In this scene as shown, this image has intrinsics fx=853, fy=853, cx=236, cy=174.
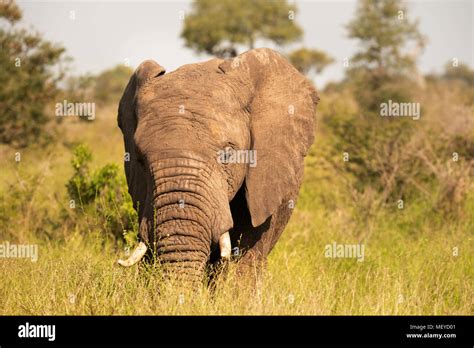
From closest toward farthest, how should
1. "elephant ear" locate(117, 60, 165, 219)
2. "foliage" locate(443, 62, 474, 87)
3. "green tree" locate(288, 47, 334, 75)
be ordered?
"elephant ear" locate(117, 60, 165, 219)
"green tree" locate(288, 47, 334, 75)
"foliage" locate(443, 62, 474, 87)

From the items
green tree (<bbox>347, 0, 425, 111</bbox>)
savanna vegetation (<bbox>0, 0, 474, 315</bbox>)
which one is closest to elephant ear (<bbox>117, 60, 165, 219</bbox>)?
savanna vegetation (<bbox>0, 0, 474, 315</bbox>)

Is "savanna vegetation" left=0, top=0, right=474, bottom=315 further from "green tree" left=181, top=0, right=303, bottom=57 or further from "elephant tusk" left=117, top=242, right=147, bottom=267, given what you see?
"green tree" left=181, top=0, right=303, bottom=57

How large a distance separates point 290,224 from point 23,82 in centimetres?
606

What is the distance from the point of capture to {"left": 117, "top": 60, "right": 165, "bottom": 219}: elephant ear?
22.1ft

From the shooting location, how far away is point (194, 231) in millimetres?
5848

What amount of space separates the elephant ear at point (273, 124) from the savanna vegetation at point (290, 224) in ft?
2.13

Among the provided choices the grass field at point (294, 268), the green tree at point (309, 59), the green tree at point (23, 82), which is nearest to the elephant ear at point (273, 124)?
the grass field at point (294, 268)

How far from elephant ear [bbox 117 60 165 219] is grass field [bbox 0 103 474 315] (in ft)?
2.04

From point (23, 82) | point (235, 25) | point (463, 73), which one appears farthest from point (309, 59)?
point (23, 82)

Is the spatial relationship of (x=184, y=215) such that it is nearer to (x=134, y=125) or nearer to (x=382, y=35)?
(x=134, y=125)

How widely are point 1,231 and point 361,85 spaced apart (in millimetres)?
16550

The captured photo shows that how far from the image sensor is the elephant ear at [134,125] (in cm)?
672

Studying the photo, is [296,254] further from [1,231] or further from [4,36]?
[4,36]
